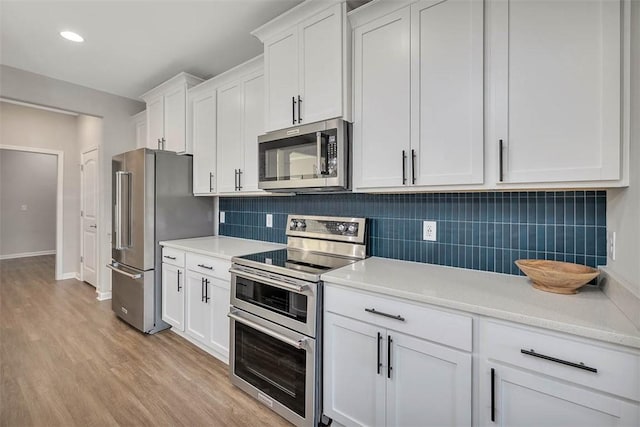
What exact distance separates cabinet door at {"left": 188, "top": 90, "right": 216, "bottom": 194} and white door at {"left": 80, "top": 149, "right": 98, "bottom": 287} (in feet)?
7.03

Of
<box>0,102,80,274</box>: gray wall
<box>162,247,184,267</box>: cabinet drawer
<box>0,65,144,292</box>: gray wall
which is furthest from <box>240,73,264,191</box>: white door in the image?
<box>0,102,80,274</box>: gray wall

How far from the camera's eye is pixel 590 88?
3.89ft

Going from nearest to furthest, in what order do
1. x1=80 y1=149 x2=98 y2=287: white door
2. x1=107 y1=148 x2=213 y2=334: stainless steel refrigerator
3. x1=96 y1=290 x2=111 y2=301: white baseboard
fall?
x1=107 y1=148 x2=213 y2=334: stainless steel refrigerator, x1=96 y1=290 x2=111 y2=301: white baseboard, x1=80 y1=149 x2=98 y2=287: white door

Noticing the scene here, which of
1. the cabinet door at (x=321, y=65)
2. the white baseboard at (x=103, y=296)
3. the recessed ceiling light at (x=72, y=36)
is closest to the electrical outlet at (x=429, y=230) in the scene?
the cabinet door at (x=321, y=65)

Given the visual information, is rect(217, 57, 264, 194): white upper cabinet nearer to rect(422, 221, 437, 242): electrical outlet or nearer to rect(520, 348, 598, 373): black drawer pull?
rect(422, 221, 437, 242): electrical outlet

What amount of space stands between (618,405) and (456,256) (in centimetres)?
93

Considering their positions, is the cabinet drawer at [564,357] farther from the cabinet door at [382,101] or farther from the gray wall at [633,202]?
the cabinet door at [382,101]

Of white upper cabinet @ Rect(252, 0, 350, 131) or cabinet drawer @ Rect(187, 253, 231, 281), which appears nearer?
white upper cabinet @ Rect(252, 0, 350, 131)

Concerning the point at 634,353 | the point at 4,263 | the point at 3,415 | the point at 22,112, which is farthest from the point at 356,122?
the point at 4,263

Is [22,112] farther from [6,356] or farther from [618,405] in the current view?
[618,405]

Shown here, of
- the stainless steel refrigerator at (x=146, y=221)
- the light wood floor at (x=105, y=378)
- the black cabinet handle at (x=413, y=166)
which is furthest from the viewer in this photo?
the stainless steel refrigerator at (x=146, y=221)

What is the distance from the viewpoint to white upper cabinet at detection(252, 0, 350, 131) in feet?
6.00

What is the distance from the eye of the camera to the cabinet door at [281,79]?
205 cm

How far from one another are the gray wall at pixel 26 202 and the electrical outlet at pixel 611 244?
891cm
